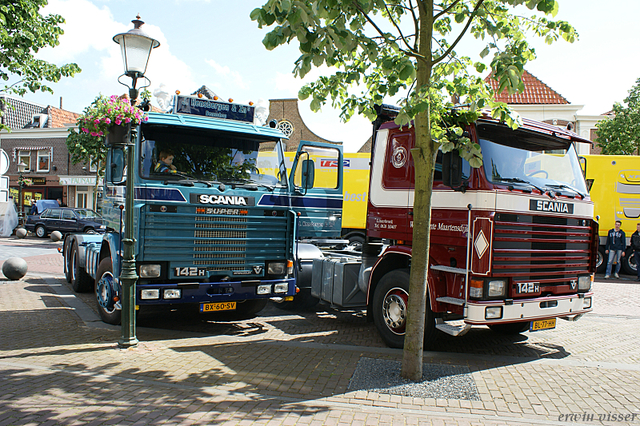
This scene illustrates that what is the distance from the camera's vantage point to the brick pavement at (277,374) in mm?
4219

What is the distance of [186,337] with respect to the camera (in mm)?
6828

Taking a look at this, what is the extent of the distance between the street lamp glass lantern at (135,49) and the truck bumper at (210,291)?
2.79m

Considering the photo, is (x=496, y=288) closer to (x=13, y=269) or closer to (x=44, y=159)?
(x=13, y=269)

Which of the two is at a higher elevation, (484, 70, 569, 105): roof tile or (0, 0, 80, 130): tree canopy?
(484, 70, 569, 105): roof tile

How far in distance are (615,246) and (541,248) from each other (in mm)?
10890

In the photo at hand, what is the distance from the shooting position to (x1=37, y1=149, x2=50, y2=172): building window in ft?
125

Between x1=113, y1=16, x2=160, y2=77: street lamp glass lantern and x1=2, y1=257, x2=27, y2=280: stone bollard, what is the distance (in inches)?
274

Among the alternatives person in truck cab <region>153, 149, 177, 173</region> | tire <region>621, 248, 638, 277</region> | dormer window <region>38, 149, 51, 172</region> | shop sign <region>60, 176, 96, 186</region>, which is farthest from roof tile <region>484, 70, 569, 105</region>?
dormer window <region>38, 149, 51, 172</region>

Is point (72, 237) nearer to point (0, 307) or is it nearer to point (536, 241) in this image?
point (0, 307)

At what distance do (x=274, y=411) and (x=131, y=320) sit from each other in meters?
2.67

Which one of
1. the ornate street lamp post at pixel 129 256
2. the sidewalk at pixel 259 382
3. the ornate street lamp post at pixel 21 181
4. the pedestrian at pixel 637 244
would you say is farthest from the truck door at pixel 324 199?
the ornate street lamp post at pixel 21 181

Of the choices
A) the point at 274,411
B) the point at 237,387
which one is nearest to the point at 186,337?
the point at 237,387

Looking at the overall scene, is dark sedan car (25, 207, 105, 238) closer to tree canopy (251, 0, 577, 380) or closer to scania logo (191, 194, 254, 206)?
scania logo (191, 194, 254, 206)

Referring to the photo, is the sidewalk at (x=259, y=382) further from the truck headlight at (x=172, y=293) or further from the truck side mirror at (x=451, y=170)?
the truck side mirror at (x=451, y=170)
